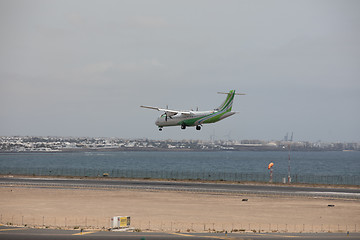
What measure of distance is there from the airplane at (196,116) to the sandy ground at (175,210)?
1515cm

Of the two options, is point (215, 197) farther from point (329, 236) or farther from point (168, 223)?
point (329, 236)

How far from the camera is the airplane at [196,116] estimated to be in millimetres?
84419

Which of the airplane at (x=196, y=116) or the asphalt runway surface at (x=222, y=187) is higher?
the airplane at (x=196, y=116)

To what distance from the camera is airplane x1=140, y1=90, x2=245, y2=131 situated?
84.4 meters

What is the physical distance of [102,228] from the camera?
67.2 metres

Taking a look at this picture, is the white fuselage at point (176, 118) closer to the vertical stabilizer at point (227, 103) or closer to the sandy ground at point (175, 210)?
the vertical stabilizer at point (227, 103)

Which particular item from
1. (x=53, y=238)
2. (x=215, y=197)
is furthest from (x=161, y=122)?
(x=53, y=238)

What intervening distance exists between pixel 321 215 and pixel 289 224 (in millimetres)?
11850

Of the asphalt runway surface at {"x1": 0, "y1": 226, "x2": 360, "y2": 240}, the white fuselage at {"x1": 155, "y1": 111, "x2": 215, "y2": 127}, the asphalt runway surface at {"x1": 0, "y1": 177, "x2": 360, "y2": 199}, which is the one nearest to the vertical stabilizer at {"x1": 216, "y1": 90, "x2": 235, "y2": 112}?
the white fuselage at {"x1": 155, "y1": 111, "x2": 215, "y2": 127}

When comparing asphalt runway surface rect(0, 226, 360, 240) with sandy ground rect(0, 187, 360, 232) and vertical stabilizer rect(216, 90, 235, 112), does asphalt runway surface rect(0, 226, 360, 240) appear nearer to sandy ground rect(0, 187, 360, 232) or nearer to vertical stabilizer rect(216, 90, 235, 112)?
sandy ground rect(0, 187, 360, 232)

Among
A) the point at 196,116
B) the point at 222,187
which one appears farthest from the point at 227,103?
the point at 222,187

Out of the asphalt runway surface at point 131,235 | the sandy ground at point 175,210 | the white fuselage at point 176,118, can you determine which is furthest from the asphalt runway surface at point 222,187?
the asphalt runway surface at point 131,235

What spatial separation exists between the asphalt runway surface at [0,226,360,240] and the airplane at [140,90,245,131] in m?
26.2

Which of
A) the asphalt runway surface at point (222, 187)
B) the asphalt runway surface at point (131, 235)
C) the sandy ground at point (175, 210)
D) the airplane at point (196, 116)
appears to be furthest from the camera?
the asphalt runway surface at point (222, 187)
